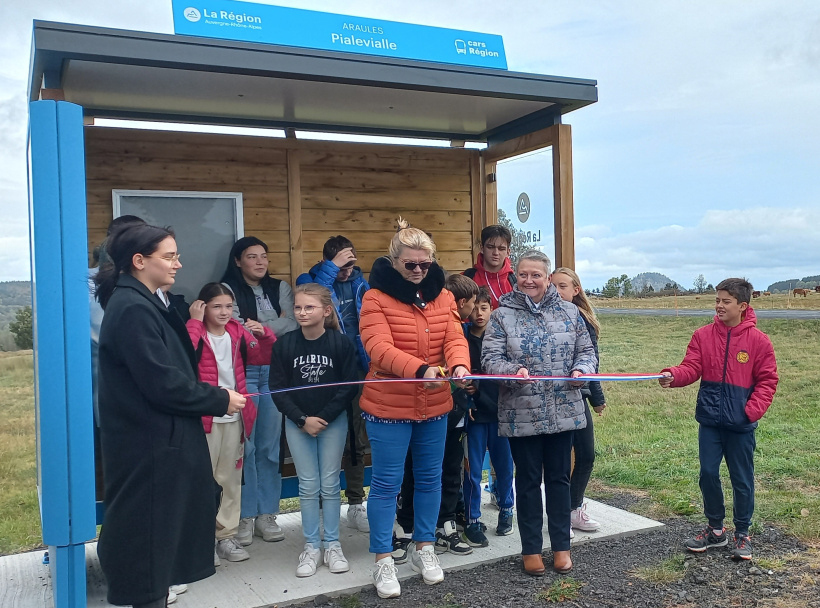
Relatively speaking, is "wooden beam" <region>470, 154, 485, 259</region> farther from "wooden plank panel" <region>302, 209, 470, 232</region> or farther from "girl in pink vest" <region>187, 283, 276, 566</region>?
"girl in pink vest" <region>187, 283, 276, 566</region>

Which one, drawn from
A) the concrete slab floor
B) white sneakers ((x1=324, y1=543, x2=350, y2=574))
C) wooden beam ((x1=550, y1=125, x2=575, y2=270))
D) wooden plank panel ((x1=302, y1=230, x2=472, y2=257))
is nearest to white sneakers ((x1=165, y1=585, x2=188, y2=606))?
the concrete slab floor

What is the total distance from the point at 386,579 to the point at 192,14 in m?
3.55

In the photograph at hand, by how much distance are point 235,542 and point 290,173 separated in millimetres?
2823

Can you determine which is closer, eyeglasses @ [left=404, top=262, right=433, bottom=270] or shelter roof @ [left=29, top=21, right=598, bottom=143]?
eyeglasses @ [left=404, top=262, right=433, bottom=270]

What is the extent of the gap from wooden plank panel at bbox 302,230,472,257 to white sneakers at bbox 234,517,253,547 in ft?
7.08

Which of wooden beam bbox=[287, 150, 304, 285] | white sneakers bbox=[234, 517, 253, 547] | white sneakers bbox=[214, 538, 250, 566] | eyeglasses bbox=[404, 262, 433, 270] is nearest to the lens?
eyeglasses bbox=[404, 262, 433, 270]

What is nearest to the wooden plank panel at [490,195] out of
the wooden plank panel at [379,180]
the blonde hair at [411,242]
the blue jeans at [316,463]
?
the wooden plank panel at [379,180]

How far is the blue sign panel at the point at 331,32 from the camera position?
462 cm

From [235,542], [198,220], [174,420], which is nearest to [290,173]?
[198,220]

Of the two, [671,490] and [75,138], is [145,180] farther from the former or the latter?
[671,490]

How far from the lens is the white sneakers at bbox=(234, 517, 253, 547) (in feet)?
16.4

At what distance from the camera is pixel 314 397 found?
14.3 ft

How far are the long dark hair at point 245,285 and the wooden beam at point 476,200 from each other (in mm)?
2156

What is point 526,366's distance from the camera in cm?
416
